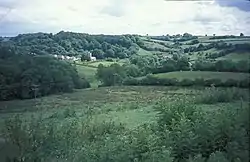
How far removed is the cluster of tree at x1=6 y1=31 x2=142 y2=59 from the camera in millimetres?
9805

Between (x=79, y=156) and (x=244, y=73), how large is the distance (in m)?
4.52

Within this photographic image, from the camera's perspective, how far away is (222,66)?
6816 millimetres

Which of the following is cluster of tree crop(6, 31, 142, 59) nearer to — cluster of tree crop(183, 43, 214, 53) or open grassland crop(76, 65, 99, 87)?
open grassland crop(76, 65, 99, 87)

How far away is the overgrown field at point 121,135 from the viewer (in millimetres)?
5834

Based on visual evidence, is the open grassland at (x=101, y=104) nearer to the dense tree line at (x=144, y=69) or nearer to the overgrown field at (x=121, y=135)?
the overgrown field at (x=121, y=135)

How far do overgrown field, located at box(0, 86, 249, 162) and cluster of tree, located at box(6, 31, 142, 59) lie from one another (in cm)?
149

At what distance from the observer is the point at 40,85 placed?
1051 centimetres

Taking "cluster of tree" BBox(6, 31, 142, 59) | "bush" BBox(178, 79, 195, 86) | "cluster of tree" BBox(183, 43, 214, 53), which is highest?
"cluster of tree" BBox(6, 31, 142, 59)

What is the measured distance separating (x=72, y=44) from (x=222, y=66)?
6.52m

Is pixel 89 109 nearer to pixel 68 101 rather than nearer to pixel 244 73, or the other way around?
pixel 68 101

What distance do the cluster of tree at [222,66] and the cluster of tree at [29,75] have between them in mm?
4209

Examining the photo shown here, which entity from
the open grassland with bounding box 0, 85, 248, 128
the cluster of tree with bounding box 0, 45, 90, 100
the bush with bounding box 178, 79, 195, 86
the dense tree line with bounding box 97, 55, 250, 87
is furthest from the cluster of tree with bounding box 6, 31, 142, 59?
the bush with bounding box 178, 79, 195, 86

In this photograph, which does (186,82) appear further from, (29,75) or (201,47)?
(29,75)

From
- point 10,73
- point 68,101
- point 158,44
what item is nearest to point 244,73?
point 10,73
